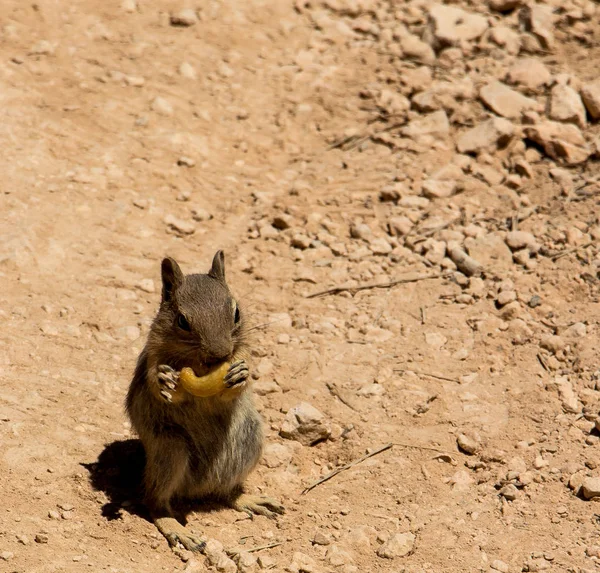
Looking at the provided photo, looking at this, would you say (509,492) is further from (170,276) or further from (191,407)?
(170,276)

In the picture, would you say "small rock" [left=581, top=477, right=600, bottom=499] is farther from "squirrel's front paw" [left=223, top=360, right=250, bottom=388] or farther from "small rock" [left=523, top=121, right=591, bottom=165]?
"small rock" [left=523, top=121, right=591, bottom=165]

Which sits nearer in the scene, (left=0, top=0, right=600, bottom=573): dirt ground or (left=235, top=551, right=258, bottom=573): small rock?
(left=235, top=551, right=258, bottom=573): small rock

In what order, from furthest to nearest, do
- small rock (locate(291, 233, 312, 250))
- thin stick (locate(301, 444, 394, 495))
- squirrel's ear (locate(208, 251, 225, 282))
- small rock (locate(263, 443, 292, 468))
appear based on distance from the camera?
small rock (locate(291, 233, 312, 250)) < small rock (locate(263, 443, 292, 468)) < thin stick (locate(301, 444, 394, 495)) < squirrel's ear (locate(208, 251, 225, 282))

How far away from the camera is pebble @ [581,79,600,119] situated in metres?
8.10

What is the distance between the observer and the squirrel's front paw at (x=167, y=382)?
16.1ft

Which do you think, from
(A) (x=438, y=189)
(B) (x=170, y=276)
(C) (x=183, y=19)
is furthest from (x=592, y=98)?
(B) (x=170, y=276)

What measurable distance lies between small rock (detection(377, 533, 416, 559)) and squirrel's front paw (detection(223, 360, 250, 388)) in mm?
1245

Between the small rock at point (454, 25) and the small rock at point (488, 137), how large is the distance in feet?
4.72

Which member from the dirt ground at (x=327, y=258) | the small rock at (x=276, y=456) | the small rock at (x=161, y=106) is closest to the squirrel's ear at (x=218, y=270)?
the dirt ground at (x=327, y=258)

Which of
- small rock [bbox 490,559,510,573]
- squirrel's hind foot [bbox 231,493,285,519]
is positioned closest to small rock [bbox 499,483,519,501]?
small rock [bbox 490,559,510,573]

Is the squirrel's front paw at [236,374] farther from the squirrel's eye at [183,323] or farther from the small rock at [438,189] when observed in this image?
the small rock at [438,189]

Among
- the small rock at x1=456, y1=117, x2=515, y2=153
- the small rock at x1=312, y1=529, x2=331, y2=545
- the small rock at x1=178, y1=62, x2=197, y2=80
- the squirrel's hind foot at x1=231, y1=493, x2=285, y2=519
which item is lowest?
the squirrel's hind foot at x1=231, y1=493, x2=285, y2=519

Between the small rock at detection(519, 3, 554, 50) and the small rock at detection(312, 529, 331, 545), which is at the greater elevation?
the small rock at detection(519, 3, 554, 50)

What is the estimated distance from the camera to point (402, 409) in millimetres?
6160
